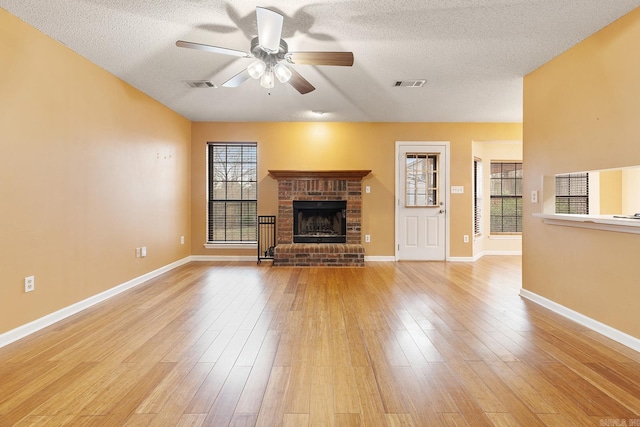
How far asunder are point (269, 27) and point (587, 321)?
348 centimetres

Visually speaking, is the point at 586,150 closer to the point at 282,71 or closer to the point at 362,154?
the point at 282,71

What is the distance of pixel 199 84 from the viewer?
149 inches

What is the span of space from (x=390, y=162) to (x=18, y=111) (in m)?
4.88

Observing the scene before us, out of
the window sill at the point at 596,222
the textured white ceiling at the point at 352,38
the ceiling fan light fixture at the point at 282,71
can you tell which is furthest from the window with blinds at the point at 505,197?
the ceiling fan light fixture at the point at 282,71

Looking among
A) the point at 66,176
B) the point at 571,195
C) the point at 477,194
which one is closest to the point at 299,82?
the point at 66,176

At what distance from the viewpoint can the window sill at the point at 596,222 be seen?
223 cm

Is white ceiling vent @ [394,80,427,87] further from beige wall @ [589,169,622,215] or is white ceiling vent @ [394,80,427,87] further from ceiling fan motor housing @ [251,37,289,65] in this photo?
beige wall @ [589,169,622,215]

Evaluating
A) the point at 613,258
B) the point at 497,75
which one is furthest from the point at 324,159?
the point at 613,258

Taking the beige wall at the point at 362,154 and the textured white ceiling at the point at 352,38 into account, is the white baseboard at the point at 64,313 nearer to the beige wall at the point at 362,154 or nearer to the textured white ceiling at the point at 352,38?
the beige wall at the point at 362,154

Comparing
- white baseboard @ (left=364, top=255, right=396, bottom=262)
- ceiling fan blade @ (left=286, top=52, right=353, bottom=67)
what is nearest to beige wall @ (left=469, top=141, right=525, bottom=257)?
white baseboard @ (left=364, top=255, right=396, bottom=262)

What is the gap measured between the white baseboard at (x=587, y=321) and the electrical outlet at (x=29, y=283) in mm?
4629

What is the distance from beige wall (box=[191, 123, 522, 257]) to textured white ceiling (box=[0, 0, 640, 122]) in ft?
4.30

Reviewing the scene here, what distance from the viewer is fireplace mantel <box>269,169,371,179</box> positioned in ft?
17.4

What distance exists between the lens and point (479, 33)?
2.63 metres
